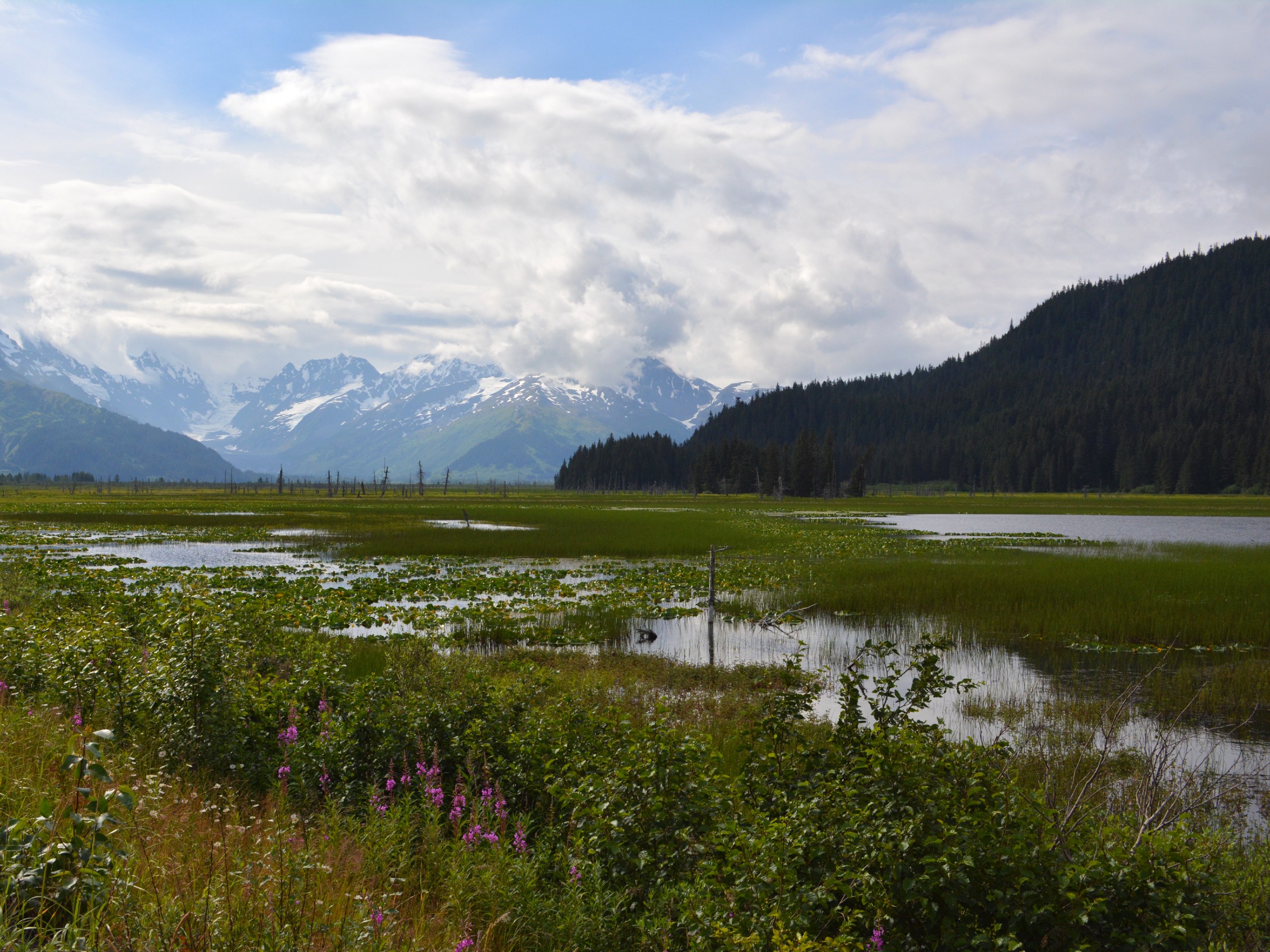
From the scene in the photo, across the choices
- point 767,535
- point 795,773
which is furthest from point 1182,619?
point 767,535

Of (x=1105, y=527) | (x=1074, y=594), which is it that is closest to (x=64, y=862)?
(x=1074, y=594)

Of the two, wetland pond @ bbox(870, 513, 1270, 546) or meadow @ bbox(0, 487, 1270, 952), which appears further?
wetland pond @ bbox(870, 513, 1270, 546)

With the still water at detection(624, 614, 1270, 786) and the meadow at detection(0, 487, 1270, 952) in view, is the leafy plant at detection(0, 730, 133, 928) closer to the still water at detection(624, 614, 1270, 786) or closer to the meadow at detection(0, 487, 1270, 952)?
the meadow at detection(0, 487, 1270, 952)

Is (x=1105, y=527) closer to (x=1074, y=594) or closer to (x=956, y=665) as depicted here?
(x=1074, y=594)

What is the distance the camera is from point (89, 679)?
33.4ft

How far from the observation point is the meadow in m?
4.94

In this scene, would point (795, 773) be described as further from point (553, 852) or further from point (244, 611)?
point (244, 611)

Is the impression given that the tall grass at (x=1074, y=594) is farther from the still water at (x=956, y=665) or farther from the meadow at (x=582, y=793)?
the still water at (x=956, y=665)

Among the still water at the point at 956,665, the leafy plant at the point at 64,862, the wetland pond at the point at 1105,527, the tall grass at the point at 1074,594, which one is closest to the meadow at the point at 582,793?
the leafy plant at the point at 64,862

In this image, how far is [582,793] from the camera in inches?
282

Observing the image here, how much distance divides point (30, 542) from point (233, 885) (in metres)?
50.5

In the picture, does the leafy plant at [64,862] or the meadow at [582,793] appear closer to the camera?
the leafy plant at [64,862]

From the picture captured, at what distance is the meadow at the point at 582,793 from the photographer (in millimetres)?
4938

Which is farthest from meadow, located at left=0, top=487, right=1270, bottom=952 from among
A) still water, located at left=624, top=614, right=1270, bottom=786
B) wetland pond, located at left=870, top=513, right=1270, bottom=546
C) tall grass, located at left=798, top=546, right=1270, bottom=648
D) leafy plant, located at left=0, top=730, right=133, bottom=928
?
wetland pond, located at left=870, top=513, right=1270, bottom=546
